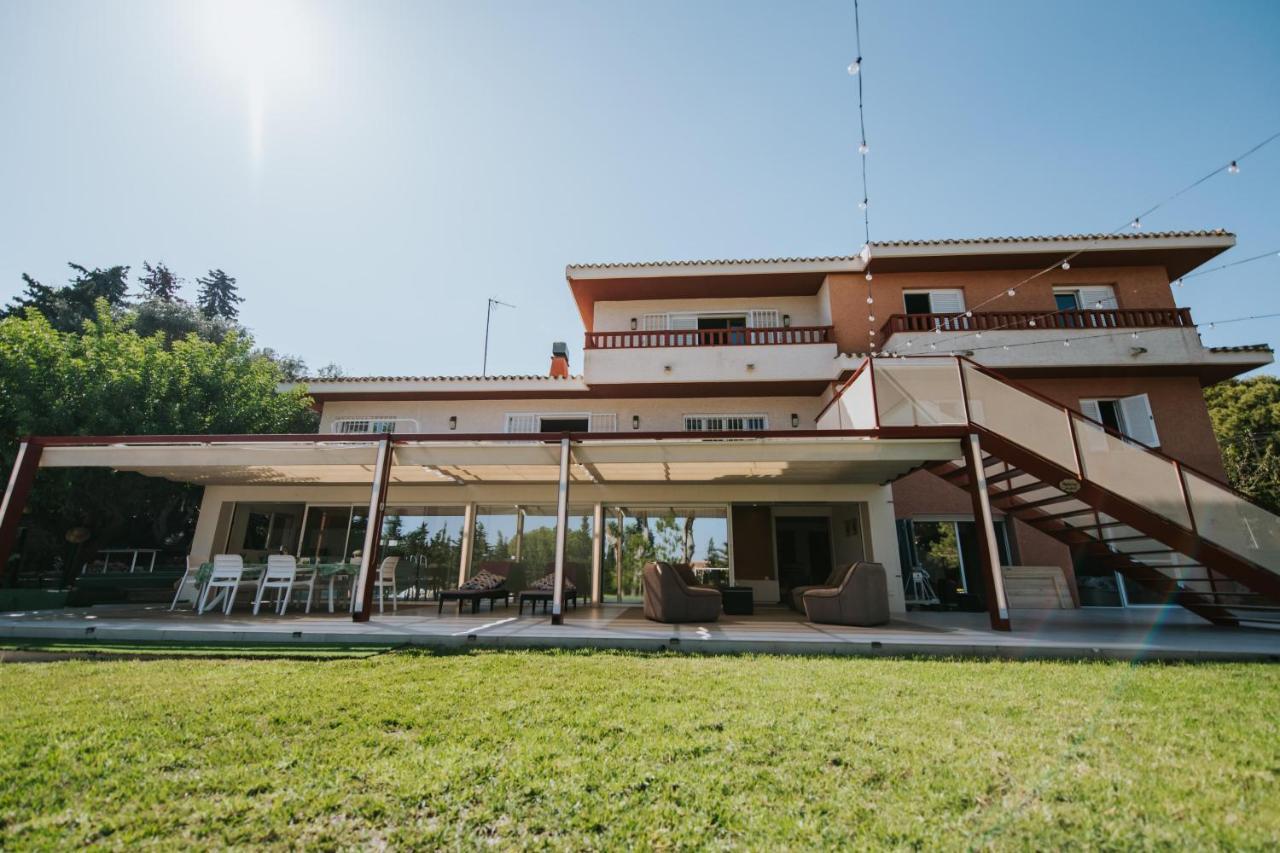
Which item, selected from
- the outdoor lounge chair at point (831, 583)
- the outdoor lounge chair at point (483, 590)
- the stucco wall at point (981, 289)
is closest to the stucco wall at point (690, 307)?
the stucco wall at point (981, 289)

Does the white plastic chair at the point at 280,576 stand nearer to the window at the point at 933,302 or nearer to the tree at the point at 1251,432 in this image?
the window at the point at 933,302

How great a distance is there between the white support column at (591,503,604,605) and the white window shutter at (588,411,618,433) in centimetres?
257

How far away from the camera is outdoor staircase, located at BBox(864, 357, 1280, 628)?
20.9ft

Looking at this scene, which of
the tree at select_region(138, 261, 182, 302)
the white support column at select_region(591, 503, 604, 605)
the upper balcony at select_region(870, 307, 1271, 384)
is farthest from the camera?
the tree at select_region(138, 261, 182, 302)

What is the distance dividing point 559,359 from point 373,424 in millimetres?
4950

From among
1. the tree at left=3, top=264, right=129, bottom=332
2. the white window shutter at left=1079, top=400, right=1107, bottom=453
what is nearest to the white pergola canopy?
the white window shutter at left=1079, top=400, right=1107, bottom=453

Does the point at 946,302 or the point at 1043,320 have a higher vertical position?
the point at 946,302

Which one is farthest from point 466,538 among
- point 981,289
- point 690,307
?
point 981,289

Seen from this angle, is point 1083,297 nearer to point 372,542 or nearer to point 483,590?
point 483,590

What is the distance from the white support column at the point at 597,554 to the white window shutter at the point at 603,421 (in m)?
2.57

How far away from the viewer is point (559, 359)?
14.8m

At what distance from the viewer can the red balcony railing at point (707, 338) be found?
12.2m

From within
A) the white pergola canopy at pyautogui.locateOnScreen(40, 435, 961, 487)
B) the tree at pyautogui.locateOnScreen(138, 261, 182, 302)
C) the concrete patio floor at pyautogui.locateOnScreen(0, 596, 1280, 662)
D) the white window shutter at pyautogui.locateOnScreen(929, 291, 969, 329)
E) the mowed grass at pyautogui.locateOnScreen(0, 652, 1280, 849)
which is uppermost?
the tree at pyautogui.locateOnScreen(138, 261, 182, 302)

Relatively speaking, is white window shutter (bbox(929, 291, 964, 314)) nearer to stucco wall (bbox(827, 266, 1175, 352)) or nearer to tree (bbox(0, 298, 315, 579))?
stucco wall (bbox(827, 266, 1175, 352))
